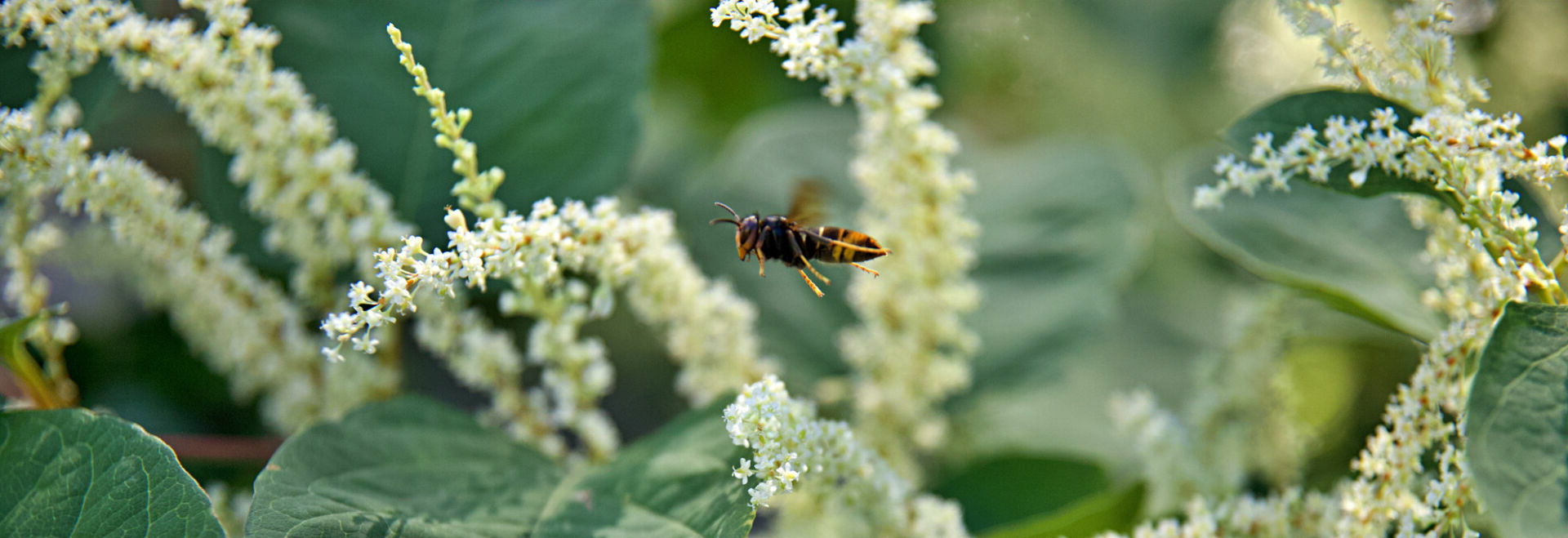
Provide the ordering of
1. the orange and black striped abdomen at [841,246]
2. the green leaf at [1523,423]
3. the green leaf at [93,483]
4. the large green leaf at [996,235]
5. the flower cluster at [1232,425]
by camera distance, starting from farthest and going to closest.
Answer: the large green leaf at [996,235]
the flower cluster at [1232,425]
the orange and black striped abdomen at [841,246]
the green leaf at [93,483]
the green leaf at [1523,423]

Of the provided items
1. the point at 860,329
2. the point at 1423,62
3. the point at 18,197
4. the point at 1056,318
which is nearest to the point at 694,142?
the point at 860,329

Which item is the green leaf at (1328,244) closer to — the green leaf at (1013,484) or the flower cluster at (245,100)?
the green leaf at (1013,484)

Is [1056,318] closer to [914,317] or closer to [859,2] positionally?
[914,317]

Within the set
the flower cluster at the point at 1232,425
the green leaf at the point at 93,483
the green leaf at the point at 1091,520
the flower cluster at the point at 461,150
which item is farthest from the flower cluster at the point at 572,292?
the flower cluster at the point at 1232,425

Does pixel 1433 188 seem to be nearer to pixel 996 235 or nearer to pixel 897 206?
pixel 897 206

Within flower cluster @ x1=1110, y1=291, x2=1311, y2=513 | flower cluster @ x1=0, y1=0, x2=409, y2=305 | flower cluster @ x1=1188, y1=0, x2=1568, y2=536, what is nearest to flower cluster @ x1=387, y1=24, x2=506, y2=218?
flower cluster @ x1=0, y1=0, x2=409, y2=305

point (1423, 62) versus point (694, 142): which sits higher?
point (694, 142)
